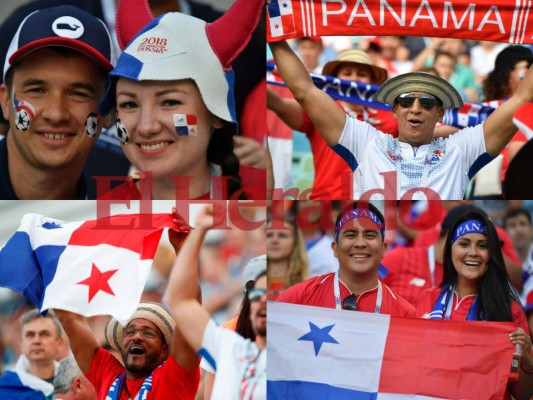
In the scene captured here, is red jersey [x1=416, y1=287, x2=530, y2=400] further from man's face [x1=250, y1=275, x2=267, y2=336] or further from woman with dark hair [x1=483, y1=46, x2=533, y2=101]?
woman with dark hair [x1=483, y1=46, x2=533, y2=101]

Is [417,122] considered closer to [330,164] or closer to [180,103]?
[330,164]

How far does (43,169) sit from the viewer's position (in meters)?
7.48

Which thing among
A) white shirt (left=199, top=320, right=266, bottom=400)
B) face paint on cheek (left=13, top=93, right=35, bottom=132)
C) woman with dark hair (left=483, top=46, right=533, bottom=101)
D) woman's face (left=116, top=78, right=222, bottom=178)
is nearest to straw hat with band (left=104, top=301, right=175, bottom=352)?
white shirt (left=199, top=320, right=266, bottom=400)

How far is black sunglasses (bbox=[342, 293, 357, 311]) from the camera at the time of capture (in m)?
7.20

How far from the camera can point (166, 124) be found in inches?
286

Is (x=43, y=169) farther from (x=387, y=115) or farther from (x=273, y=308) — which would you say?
(x=387, y=115)

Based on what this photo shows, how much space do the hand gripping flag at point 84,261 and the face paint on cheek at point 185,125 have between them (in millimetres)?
503

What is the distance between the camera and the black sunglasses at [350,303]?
720cm

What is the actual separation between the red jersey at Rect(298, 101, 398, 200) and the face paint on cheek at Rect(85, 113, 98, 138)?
4.28 ft

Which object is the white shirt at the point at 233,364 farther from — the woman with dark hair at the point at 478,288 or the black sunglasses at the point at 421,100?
the black sunglasses at the point at 421,100

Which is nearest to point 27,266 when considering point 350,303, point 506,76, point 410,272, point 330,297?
point 330,297

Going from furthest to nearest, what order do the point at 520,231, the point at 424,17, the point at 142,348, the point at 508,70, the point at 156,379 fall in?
the point at 508,70 < the point at 520,231 < the point at 424,17 < the point at 142,348 < the point at 156,379

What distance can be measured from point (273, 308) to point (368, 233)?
2.30ft

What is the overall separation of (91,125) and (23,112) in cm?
40
